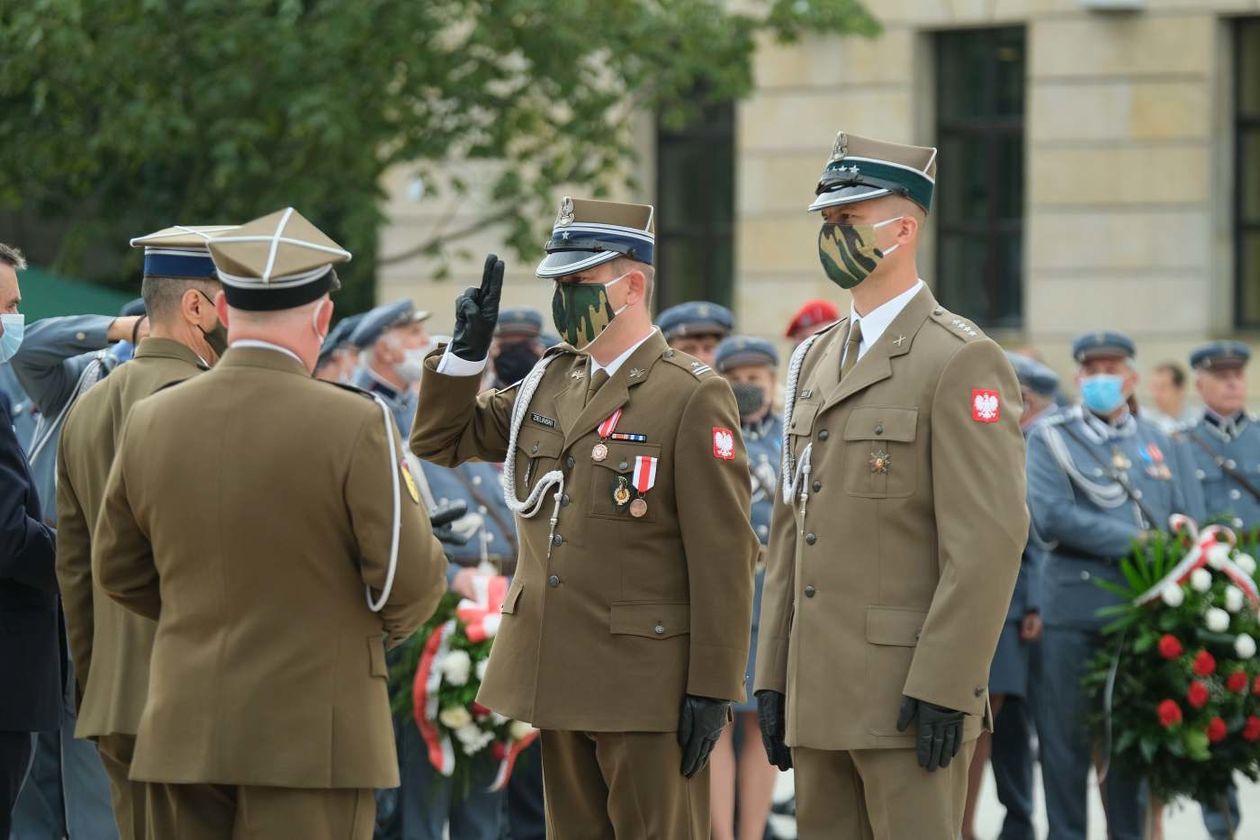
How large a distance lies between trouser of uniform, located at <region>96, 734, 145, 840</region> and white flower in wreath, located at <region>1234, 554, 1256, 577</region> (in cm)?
466

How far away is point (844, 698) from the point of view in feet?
16.4

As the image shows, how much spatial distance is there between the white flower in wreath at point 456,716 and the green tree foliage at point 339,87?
183 inches

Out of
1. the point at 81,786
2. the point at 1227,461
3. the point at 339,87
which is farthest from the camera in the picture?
the point at 339,87

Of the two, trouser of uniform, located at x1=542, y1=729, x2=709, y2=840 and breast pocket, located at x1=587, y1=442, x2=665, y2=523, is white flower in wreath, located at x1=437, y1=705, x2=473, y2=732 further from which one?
breast pocket, located at x1=587, y1=442, x2=665, y2=523

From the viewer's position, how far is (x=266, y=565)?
4398 millimetres

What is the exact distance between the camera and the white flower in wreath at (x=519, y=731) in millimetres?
7473

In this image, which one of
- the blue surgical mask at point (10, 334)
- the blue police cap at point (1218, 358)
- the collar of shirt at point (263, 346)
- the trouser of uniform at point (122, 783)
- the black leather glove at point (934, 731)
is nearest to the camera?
the collar of shirt at point (263, 346)

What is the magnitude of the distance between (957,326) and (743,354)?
3.49m

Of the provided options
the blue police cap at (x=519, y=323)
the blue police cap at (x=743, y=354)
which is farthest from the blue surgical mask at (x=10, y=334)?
the blue police cap at (x=743, y=354)

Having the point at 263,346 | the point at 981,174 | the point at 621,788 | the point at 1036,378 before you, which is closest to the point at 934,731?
the point at 621,788

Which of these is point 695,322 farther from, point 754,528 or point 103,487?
point 103,487

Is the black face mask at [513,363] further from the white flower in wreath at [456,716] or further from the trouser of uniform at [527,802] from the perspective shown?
the trouser of uniform at [527,802]

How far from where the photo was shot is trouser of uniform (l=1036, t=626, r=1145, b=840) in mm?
8156

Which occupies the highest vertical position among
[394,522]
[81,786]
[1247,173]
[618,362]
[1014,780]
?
[1247,173]
